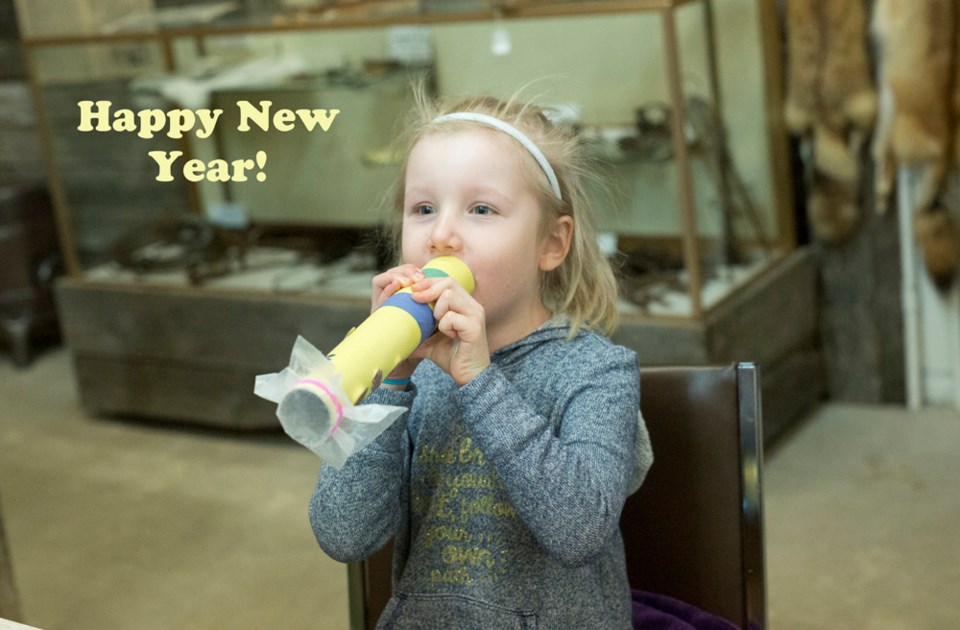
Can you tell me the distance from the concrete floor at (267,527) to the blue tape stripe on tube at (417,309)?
1.58m

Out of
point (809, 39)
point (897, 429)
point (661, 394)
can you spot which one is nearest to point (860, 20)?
point (809, 39)

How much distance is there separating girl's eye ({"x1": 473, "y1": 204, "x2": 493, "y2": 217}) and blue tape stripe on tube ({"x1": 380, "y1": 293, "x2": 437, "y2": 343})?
16 centimetres

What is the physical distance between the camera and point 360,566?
145 cm

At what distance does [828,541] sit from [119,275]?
2234 millimetres

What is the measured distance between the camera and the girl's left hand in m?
1.09

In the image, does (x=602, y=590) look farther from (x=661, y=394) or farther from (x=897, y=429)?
(x=897, y=429)

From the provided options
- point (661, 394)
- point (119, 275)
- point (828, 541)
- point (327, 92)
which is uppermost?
point (327, 92)

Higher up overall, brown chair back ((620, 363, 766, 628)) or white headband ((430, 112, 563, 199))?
white headband ((430, 112, 563, 199))

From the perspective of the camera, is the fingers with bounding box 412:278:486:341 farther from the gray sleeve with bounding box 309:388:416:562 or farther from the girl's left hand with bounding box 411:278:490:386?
the gray sleeve with bounding box 309:388:416:562

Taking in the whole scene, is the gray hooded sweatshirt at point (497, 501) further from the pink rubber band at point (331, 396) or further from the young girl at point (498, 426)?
the pink rubber band at point (331, 396)

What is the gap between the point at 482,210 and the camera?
121cm

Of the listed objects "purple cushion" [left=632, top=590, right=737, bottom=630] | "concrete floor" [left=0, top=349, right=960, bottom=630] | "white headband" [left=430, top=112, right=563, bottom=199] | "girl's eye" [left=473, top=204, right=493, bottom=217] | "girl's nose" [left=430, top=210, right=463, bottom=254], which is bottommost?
"concrete floor" [left=0, top=349, right=960, bottom=630]

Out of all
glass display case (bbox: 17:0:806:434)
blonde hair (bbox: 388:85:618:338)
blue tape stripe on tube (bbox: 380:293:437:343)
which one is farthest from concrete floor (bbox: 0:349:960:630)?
blue tape stripe on tube (bbox: 380:293:437:343)

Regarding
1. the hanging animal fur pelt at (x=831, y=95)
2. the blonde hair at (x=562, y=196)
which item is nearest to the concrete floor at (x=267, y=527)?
the hanging animal fur pelt at (x=831, y=95)
